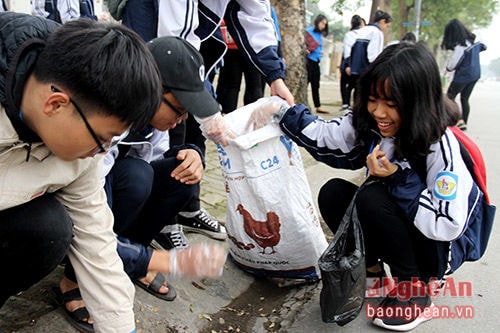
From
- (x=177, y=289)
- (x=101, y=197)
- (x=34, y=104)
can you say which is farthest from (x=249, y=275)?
(x=34, y=104)

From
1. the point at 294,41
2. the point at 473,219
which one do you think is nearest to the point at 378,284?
the point at 473,219

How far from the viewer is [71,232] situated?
1275 mm

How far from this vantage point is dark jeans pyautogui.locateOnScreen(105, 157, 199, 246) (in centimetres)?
169

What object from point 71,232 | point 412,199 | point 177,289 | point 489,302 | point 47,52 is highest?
point 47,52

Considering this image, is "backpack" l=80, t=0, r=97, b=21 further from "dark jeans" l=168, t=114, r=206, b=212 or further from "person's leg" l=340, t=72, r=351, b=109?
"person's leg" l=340, t=72, r=351, b=109

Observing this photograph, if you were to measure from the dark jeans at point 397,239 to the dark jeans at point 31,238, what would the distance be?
3.55ft

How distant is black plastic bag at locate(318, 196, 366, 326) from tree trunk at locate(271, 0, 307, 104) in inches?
132

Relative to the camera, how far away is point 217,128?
1817 millimetres

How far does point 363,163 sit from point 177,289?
948mm

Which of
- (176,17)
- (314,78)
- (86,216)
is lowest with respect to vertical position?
(314,78)

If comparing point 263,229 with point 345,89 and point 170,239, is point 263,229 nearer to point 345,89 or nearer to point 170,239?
point 170,239

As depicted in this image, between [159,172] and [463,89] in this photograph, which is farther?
[463,89]

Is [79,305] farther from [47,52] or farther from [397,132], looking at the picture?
[397,132]

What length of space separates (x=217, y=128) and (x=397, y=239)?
81cm
